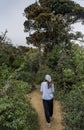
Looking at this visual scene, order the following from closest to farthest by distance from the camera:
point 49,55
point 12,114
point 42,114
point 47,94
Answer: point 12,114 < point 47,94 < point 42,114 < point 49,55


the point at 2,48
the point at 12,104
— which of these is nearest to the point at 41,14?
the point at 2,48

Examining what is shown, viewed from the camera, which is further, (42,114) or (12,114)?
(42,114)

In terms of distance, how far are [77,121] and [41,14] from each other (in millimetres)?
11962

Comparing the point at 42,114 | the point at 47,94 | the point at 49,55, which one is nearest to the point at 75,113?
the point at 47,94

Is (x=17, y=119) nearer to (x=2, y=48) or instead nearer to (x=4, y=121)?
(x=4, y=121)

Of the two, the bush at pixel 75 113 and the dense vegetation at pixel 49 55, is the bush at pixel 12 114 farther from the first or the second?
the bush at pixel 75 113

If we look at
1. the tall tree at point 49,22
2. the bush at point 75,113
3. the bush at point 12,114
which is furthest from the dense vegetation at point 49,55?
the bush at point 75,113

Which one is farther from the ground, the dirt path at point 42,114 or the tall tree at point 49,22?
the tall tree at point 49,22

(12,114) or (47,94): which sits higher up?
(12,114)

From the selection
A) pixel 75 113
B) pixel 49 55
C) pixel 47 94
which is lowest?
pixel 49 55

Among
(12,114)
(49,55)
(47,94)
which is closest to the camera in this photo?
(12,114)

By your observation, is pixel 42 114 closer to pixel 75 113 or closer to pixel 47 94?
pixel 47 94

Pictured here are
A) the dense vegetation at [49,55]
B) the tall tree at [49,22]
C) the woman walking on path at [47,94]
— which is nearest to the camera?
the woman walking on path at [47,94]

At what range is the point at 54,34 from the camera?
20.5m
